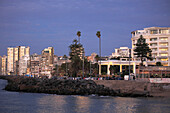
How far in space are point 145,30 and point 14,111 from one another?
110 meters

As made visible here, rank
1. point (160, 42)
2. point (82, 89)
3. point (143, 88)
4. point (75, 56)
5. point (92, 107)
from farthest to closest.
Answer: point (160, 42)
point (75, 56)
point (82, 89)
point (143, 88)
point (92, 107)

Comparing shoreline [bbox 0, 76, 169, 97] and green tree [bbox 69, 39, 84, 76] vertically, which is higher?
green tree [bbox 69, 39, 84, 76]

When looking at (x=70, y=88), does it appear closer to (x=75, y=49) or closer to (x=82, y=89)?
(x=82, y=89)

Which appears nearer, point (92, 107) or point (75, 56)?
point (92, 107)

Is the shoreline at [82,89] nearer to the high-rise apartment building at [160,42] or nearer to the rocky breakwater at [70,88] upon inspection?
the rocky breakwater at [70,88]

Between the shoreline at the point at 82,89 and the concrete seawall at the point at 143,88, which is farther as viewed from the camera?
the shoreline at the point at 82,89

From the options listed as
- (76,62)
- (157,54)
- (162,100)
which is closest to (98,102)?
(162,100)

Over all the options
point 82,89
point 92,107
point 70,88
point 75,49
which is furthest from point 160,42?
point 92,107

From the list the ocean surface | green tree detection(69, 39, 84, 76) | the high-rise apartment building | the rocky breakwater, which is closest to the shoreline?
the rocky breakwater

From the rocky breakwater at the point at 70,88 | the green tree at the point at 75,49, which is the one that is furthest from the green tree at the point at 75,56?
the rocky breakwater at the point at 70,88

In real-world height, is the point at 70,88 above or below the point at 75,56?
below

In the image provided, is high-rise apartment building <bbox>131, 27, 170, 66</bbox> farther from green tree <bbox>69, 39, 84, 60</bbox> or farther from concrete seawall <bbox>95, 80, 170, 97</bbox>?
concrete seawall <bbox>95, 80, 170, 97</bbox>

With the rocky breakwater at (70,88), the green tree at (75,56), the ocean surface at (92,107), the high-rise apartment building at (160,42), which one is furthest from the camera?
the high-rise apartment building at (160,42)

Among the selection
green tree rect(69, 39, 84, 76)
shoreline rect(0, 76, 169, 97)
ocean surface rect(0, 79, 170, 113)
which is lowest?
ocean surface rect(0, 79, 170, 113)
